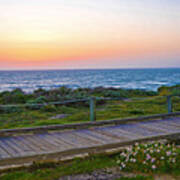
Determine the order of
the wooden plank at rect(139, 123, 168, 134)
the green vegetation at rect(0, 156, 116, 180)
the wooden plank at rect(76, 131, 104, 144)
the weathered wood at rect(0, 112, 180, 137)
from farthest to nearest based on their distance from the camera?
the wooden plank at rect(139, 123, 168, 134)
the weathered wood at rect(0, 112, 180, 137)
the wooden plank at rect(76, 131, 104, 144)
the green vegetation at rect(0, 156, 116, 180)

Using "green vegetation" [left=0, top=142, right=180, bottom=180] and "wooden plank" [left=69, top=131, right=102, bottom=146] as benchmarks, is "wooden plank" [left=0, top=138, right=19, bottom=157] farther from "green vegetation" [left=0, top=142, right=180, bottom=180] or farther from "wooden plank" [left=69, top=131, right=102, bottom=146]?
"wooden plank" [left=69, top=131, right=102, bottom=146]

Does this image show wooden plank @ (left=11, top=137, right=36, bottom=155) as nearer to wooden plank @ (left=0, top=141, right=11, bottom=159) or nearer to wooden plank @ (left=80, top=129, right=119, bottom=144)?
wooden plank @ (left=0, top=141, right=11, bottom=159)

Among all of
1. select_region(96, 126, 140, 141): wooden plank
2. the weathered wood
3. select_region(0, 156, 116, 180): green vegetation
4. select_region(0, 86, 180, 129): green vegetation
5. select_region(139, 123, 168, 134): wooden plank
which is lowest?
select_region(0, 86, 180, 129): green vegetation

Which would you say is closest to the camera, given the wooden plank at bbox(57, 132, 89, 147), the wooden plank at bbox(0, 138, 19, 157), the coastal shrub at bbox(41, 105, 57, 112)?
the wooden plank at bbox(0, 138, 19, 157)

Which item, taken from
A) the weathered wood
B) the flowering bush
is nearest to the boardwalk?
the weathered wood

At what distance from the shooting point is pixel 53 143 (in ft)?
19.2

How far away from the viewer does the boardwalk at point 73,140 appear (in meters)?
5.04

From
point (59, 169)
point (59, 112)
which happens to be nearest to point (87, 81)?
point (59, 112)

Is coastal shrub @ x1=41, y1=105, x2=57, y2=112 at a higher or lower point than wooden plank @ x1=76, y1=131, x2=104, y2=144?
lower

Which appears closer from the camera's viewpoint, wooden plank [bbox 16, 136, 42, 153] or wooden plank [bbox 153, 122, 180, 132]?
wooden plank [bbox 16, 136, 42, 153]

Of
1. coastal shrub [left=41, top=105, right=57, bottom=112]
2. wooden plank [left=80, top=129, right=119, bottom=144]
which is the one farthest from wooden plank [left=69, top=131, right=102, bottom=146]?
coastal shrub [left=41, top=105, right=57, bottom=112]

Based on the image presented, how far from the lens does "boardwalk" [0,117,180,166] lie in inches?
198

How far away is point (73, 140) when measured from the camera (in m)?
6.07

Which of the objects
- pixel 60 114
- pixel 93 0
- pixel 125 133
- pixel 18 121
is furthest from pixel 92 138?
pixel 93 0
